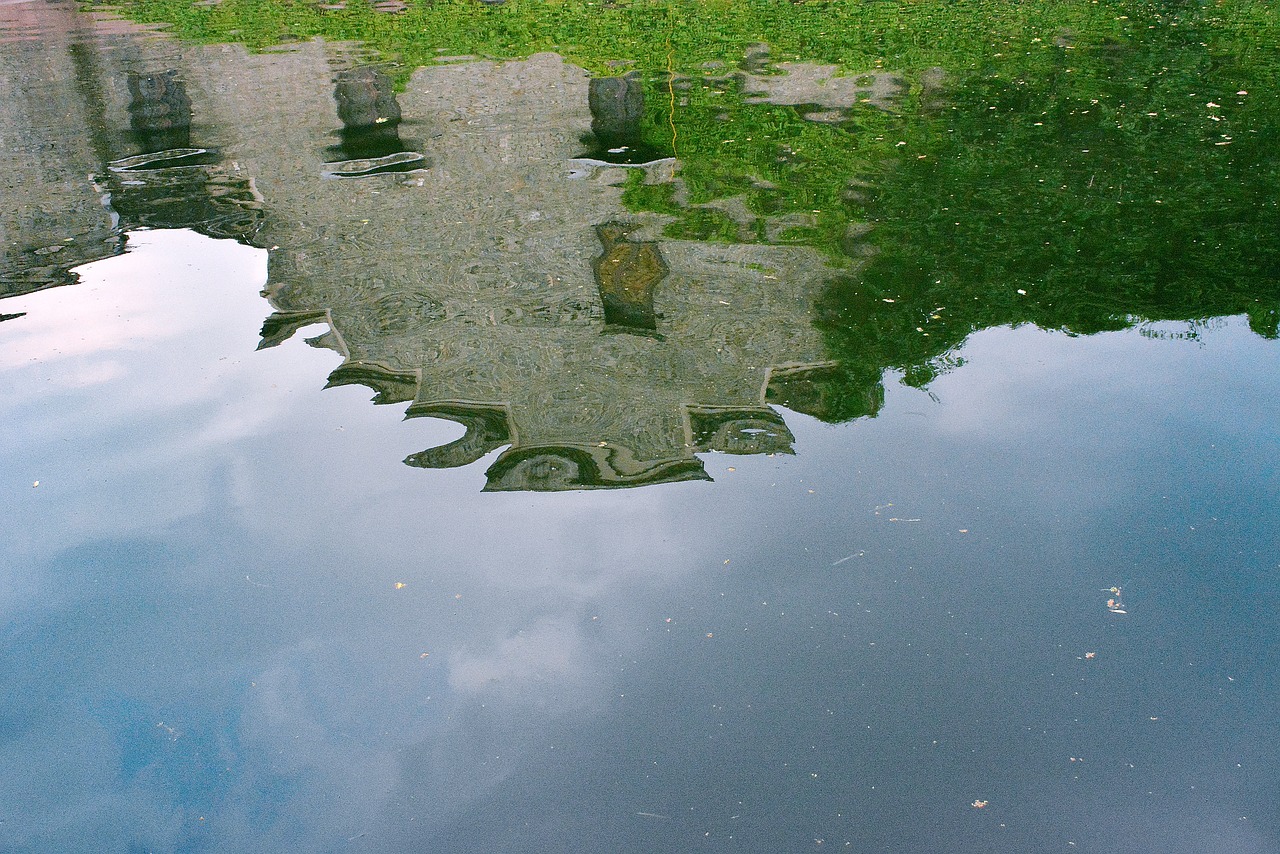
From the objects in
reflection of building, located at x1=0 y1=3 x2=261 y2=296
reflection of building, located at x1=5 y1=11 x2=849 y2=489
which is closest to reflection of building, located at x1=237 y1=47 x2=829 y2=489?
reflection of building, located at x1=5 y1=11 x2=849 y2=489

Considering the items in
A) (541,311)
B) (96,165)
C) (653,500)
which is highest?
(96,165)

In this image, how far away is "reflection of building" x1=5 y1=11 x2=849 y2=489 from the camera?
4.29 metres

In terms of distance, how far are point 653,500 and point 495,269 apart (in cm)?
254

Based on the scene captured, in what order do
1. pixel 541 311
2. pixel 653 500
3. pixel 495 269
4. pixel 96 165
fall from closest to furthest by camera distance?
pixel 653 500, pixel 541 311, pixel 495 269, pixel 96 165

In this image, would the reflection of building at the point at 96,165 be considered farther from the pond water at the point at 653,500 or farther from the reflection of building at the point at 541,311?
the reflection of building at the point at 541,311

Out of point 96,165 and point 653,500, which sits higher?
point 96,165

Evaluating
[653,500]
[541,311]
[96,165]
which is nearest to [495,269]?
[541,311]

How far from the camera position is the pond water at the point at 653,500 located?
2688mm

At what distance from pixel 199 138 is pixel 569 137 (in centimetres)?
361

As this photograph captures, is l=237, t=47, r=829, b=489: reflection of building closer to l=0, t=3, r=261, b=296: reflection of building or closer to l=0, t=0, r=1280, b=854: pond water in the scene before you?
l=0, t=0, r=1280, b=854: pond water

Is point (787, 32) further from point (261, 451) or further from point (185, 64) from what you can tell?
point (261, 451)

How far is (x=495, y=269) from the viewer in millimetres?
5844

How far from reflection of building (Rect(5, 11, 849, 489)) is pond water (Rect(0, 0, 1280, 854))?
0.04 meters

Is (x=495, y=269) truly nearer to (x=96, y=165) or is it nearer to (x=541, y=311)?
(x=541, y=311)
